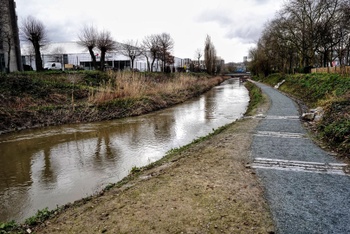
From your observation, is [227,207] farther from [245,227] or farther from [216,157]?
[216,157]

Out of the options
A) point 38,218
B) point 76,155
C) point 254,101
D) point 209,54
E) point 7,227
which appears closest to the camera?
point 7,227

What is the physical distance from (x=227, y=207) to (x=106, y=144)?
6226mm

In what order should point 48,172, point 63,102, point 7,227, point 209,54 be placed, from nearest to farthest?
point 7,227 → point 48,172 → point 63,102 → point 209,54

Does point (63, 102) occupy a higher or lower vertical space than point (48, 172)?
higher

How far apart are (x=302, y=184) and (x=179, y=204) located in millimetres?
2058

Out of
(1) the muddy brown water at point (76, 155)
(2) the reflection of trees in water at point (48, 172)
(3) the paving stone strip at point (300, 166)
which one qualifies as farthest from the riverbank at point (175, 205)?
(2) the reflection of trees in water at point (48, 172)

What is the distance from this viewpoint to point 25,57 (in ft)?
148

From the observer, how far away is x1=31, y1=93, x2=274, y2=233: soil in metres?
3.18

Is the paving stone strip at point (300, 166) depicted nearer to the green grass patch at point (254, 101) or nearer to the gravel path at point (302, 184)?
the gravel path at point (302, 184)

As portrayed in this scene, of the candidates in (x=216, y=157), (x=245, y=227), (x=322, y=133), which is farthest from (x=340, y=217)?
(x=322, y=133)

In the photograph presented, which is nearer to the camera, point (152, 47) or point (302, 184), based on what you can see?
point (302, 184)

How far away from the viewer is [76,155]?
7797 millimetres

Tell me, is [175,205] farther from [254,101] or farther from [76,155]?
[254,101]

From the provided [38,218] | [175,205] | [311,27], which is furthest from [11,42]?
[311,27]
